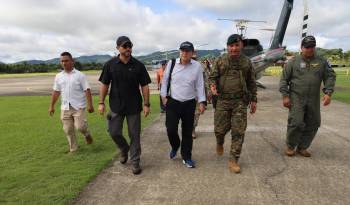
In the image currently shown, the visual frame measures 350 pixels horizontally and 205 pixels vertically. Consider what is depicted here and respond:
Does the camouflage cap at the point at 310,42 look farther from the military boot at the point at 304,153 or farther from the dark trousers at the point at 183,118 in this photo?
the dark trousers at the point at 183,118

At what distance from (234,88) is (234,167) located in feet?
3.72

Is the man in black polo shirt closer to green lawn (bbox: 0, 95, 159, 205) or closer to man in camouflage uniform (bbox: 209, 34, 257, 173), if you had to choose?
green lawn (bbox: 0, 95, 159, 205)

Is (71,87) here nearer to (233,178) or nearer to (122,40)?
(122,40)

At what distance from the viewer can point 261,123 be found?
10844 millimetres

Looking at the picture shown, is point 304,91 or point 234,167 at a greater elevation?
point 304,91

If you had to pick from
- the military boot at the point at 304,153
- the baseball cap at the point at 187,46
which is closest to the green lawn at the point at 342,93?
the military boot at the point at 304,153

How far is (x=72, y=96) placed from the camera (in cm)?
751

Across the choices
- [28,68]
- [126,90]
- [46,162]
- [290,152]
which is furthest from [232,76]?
[28,68]

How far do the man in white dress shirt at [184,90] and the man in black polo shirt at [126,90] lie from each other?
0.34 m

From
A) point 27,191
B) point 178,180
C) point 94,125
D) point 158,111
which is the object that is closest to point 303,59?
point 178,180

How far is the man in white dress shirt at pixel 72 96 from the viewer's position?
7.45 metres

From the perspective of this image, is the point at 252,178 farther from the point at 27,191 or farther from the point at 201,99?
the point at 27,191

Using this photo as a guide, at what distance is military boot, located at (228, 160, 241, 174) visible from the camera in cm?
599

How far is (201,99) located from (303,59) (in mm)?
1818
